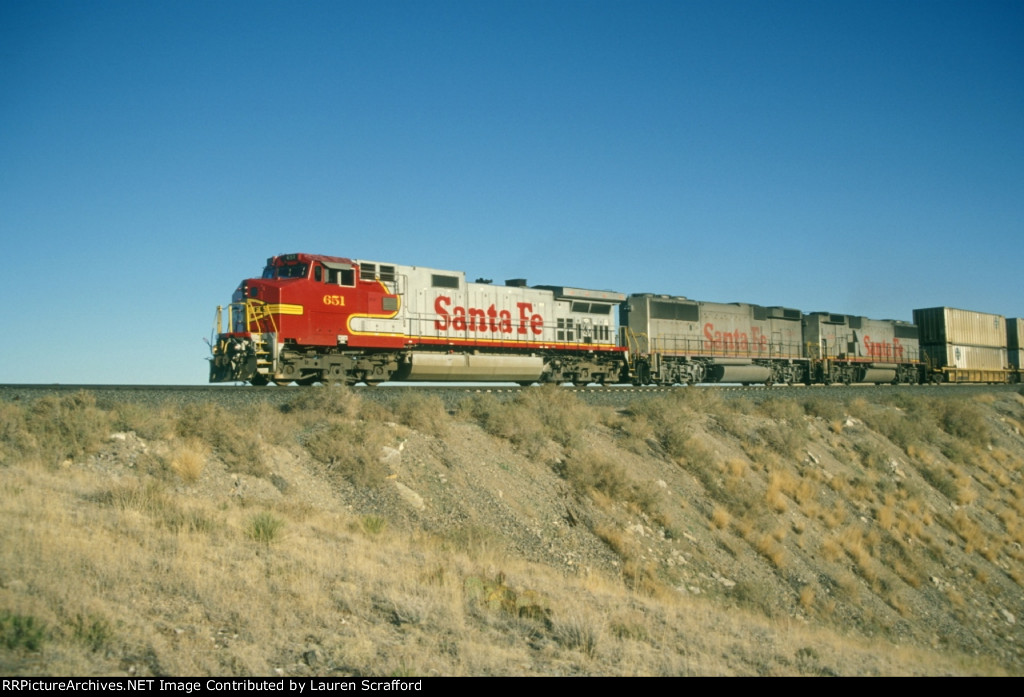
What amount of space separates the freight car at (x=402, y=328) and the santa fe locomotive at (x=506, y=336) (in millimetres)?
37

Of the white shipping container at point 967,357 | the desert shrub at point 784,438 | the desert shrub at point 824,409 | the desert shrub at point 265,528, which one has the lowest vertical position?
the desert shrub at point 265,528

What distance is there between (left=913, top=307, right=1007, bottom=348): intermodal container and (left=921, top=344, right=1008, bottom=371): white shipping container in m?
0.25

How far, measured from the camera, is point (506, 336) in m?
24.0

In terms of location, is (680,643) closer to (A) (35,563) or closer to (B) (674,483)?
(A) (35,563)

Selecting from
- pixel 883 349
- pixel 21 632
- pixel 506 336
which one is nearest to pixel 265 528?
pixel 21 632

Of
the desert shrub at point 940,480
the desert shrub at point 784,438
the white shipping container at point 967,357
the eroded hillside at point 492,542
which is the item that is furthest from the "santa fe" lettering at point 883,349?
the desert shrub at point 784,438

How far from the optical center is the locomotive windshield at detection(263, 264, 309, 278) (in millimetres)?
19500

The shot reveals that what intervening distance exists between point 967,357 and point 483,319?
3405cm

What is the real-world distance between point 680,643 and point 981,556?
1216 centimetres

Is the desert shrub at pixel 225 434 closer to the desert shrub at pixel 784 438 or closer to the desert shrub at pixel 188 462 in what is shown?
the desert shrub at pixel 188 462

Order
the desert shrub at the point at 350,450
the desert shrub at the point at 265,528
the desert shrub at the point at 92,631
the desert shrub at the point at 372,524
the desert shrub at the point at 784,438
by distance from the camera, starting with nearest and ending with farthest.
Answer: the desert shrub at the point at 92,631, the desert shrub at the point at 265,528, the desert shrub at the point at 372,524, the desert shrub at the point at 350,450, the desert shrub at the point at 784,438

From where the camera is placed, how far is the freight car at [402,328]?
18.5 meters

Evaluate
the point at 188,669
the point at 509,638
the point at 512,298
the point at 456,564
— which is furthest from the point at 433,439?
A: the point at 512,298

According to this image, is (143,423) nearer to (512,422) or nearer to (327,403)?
(327,403)
